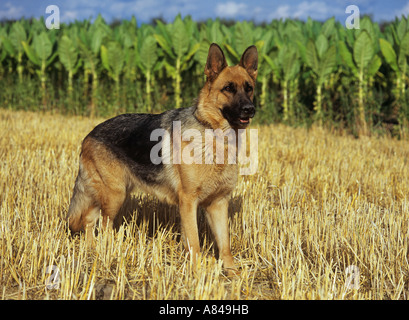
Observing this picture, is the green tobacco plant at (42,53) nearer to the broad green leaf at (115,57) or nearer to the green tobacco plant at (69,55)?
Answer: the green tobacco plant at (69,55)

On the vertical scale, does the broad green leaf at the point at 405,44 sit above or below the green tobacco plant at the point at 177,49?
below

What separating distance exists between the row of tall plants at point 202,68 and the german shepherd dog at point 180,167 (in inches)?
255

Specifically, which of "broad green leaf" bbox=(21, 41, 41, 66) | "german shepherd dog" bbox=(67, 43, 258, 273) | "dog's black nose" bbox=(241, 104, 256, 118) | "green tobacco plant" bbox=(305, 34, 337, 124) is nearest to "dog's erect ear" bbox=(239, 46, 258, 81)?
"german shepherd dog" bbox=(67, 43, 258, 273)

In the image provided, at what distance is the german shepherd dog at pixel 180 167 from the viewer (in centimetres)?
327

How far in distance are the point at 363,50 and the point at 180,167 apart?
755cm

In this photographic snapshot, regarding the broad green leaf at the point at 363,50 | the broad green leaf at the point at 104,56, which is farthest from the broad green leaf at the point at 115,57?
the broad green leaf at the point at 363,50

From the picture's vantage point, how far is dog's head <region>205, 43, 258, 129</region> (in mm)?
3271

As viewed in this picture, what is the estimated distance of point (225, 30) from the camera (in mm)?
12344

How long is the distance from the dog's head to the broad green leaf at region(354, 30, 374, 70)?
6849 mm

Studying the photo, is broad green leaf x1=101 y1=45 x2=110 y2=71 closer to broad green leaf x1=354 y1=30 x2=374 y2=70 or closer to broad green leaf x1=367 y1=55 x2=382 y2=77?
broad green leaf x1=354 y1=30 x2=374 y2=70

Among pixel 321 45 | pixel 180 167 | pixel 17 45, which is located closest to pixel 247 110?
pixel 180 167

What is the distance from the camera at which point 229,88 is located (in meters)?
Result: 3.36

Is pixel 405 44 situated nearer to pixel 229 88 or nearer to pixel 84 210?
pixel 229 88
